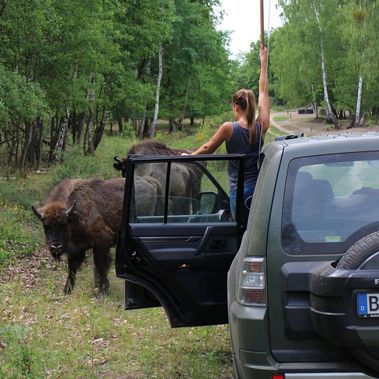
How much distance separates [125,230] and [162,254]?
352 mm

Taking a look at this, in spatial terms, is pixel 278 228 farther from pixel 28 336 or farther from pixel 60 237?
pixel 60 237

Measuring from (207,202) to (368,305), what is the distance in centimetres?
266

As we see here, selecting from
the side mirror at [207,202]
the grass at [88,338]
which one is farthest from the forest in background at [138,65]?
the grass at [88,338]

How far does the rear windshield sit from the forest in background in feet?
12.1

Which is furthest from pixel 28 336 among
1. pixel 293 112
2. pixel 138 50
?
pixel 293 112

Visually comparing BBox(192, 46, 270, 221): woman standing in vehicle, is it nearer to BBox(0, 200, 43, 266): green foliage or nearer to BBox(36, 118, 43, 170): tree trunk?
BBox(0, 200, 43, 266): green foliage

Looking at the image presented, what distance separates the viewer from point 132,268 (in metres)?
5.30

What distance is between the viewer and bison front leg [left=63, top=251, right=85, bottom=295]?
980cm

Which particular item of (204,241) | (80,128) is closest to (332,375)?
(204,241)

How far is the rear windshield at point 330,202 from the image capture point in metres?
3.56

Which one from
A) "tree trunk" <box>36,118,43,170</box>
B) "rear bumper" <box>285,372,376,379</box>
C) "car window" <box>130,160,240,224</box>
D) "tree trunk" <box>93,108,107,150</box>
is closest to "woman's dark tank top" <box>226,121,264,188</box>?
"car window" <box>130,160,240,224</box>

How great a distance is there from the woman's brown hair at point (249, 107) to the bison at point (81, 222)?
4.40 meters

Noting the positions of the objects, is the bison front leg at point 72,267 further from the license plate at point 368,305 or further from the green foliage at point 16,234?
the license plate at point 368,305

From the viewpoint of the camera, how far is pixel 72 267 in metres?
10.0
